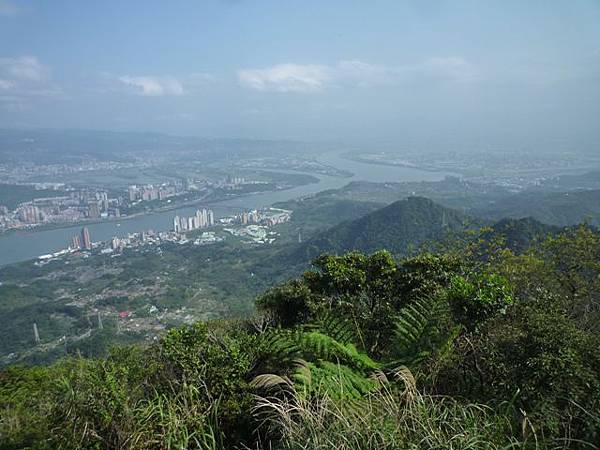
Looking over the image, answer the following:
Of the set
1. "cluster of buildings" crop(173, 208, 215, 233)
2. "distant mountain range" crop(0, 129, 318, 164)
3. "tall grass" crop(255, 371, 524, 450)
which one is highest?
→ "tall grass" crop(255, 371, 524, 450)

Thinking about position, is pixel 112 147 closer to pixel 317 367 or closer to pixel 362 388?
pixel 317 367

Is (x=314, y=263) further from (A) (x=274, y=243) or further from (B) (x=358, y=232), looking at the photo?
(A) (x=274, y=243)

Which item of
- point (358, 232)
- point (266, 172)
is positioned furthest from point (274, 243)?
point (266, 172)

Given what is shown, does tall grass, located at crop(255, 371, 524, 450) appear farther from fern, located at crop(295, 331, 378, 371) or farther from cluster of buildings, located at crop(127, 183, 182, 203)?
cluster of buildings, located at crop(127, 183, 182, 203)

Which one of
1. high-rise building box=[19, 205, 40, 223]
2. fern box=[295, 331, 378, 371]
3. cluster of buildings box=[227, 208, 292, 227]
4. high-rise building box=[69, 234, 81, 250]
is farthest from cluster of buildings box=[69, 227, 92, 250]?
fern box=[295, 331, 378, 371]

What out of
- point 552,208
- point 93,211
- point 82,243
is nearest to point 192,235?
point 82,243

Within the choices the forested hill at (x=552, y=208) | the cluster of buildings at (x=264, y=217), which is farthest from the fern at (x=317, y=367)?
the cluster of buildings at (x=264, y=217)

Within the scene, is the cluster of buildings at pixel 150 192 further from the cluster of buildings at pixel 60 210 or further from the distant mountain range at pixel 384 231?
the distant mountain range at pixel 384 231
